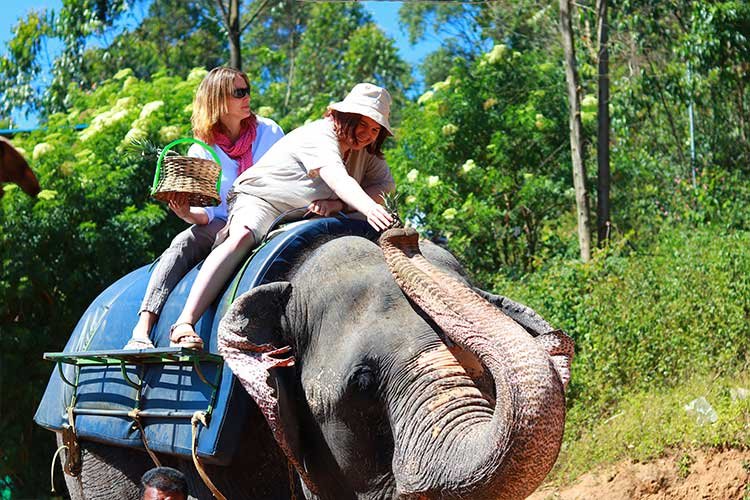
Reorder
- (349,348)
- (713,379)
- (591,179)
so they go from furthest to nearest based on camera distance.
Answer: (591,179) → (713,379) → (349,348)

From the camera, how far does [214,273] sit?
16.4 ft

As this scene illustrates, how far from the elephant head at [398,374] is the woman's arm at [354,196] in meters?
0.13

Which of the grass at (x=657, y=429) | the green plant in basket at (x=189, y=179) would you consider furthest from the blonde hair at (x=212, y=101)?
the grass at (x=657, y=429)

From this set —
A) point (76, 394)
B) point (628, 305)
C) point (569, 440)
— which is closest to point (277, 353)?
point (76, 394)

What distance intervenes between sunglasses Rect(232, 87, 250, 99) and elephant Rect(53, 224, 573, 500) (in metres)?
1.19

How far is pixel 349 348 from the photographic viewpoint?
4.38m

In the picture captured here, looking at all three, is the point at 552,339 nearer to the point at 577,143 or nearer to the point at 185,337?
the point at 185,337

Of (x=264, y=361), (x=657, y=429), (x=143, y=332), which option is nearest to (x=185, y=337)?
(x=264, y=361)

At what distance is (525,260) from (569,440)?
13.7 feet

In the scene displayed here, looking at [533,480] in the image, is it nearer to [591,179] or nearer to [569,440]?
[569,440]

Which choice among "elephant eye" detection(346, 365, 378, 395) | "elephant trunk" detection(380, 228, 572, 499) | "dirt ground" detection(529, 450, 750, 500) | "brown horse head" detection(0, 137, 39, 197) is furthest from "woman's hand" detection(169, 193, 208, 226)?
"dirt ground" detection(529, 450, 750, 500)

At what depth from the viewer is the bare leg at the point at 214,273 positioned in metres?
4.95

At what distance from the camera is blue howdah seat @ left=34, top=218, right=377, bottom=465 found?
185 inches

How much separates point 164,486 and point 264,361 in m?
0.65
